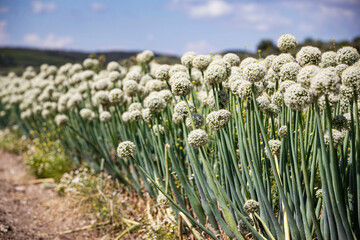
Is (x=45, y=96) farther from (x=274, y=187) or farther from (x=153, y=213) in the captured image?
(x=274, y=187)

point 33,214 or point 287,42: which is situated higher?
point 287,42

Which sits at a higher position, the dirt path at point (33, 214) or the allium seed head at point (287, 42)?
the allium seed head at point (287, 42)

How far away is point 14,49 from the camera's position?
199 ft

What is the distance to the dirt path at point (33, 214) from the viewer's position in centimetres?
389

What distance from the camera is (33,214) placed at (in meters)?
4.64

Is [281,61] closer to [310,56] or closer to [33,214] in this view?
[310,56]

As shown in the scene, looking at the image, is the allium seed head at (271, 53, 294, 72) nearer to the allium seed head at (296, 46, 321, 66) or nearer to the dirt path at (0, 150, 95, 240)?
the allium seed head at (296, 46, 321, 66)

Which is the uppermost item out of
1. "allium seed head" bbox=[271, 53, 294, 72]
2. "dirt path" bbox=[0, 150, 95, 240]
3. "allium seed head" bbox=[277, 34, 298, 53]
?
"allium seed head" bbox=[277, 34, 298, 53]

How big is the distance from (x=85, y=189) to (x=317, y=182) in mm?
3582

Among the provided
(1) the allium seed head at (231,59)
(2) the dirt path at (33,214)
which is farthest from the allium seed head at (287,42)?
(2) the dirt path at (33,214)

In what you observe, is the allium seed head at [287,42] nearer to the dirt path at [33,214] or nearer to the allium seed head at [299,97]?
the allium seed head at [299,97]

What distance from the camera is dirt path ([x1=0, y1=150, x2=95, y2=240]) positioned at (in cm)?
389

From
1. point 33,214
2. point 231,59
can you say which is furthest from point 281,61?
point 33,214

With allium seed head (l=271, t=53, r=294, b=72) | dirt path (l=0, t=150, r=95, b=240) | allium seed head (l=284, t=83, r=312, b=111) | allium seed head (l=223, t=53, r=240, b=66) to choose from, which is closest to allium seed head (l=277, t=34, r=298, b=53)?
allium seed head (l=271, t=53, r=294, b=72)
